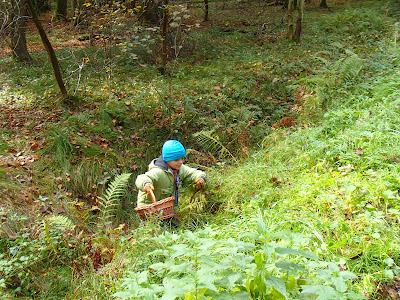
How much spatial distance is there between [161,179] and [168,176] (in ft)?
0.41

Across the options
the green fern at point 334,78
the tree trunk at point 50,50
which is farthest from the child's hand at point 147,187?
the green fern at point 334,78

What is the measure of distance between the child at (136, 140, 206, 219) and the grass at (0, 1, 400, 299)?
28cm

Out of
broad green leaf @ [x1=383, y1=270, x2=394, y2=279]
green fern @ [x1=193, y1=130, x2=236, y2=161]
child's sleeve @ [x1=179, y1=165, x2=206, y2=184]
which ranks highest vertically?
broad green leaf @ [x1=383, y1=270, x2=394, y2=279]

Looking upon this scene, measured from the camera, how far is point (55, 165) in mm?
5078

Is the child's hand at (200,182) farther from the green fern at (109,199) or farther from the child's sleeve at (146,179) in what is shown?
the green fern at (109,199)

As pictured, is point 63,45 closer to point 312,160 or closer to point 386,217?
point 312,160

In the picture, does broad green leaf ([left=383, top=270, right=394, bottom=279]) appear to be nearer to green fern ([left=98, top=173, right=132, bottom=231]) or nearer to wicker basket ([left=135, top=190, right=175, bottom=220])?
wicker basket ([left=135, top=190, right=175, bottom=220])

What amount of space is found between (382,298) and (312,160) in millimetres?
2134

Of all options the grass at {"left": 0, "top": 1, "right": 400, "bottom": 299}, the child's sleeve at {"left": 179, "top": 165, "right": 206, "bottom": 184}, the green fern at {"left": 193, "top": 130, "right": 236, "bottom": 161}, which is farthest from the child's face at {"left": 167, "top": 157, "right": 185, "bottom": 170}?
the green fern at {"left": 193, "top": 130, "right": 236, "bottom": 161}

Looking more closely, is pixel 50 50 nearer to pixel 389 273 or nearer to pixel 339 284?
pixel 339 284

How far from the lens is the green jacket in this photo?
386 cm

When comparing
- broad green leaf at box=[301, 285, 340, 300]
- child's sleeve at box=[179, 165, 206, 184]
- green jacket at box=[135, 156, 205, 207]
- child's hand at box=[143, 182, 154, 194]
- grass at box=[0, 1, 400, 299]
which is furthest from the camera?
child's sleeve at box=[179, 165, 206, 184]

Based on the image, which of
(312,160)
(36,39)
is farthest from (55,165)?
(36,39)

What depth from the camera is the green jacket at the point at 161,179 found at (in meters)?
3.86
